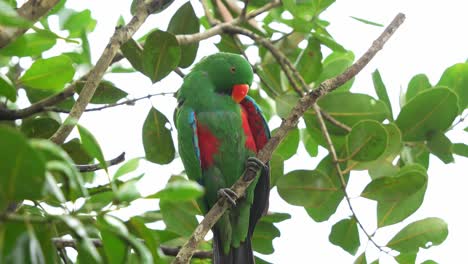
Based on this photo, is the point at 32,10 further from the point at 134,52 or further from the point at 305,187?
the point at 305,187

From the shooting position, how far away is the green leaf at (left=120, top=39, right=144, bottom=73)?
3085 millimetres

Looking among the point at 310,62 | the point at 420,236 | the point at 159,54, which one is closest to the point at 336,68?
the point at 310,62

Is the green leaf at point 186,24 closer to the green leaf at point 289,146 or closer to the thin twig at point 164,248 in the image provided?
the green leaf at point 289,146

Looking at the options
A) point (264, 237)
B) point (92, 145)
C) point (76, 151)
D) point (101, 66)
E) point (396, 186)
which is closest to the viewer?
point (92, 145)

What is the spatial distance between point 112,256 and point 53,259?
19cm

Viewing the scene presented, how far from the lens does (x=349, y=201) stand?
3314 mm

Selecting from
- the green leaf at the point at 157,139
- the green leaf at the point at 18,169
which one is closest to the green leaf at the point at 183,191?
the green leaf at the point at 18,169

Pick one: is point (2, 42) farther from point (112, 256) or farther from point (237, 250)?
point (237, 250)

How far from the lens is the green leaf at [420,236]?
127 inches

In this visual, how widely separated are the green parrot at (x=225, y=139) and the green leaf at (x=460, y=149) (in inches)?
37.2

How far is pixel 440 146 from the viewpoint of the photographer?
11.5ft

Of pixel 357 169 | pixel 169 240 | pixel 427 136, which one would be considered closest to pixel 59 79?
pixel 169 240

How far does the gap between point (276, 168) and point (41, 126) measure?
1.13m

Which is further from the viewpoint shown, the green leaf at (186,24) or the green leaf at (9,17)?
the green leaf at (186,24)
